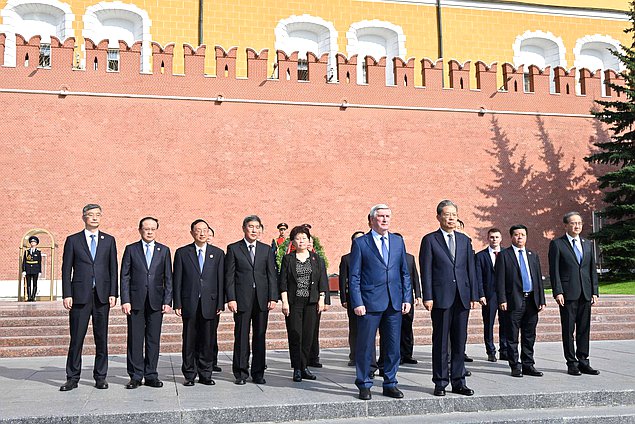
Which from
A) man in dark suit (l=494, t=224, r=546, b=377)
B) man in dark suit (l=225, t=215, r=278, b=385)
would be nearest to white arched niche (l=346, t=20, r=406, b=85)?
man in dark suit (l=494, t=224, r=546, b=377)

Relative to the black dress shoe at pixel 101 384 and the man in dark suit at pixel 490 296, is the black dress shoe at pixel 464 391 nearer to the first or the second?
the man in dark suit at pixel 490 296

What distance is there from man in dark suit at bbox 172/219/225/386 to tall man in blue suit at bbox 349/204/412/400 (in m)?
1.55

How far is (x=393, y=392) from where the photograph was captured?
560cm

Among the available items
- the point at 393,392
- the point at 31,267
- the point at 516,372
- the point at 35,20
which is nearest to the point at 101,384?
the point at 393,392

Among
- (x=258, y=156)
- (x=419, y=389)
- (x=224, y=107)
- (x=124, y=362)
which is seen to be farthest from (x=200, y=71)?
(x=419, y=389)

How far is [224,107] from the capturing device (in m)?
15.3

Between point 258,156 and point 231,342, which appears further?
point 258,156

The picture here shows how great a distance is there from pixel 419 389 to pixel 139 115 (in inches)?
428

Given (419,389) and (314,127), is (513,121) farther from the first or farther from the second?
(419,389)

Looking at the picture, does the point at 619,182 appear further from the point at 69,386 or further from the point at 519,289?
the point at 69,386

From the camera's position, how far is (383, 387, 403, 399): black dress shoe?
18.3ft

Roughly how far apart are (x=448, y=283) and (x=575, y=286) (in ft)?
5.97

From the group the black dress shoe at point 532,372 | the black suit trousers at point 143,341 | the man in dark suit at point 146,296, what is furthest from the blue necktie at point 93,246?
the black dress shoe at point 532,372

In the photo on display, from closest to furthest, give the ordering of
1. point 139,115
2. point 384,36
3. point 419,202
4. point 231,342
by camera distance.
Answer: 1. point 231,342
2. point 139,115
3. point 419,202
4. point 384,36
